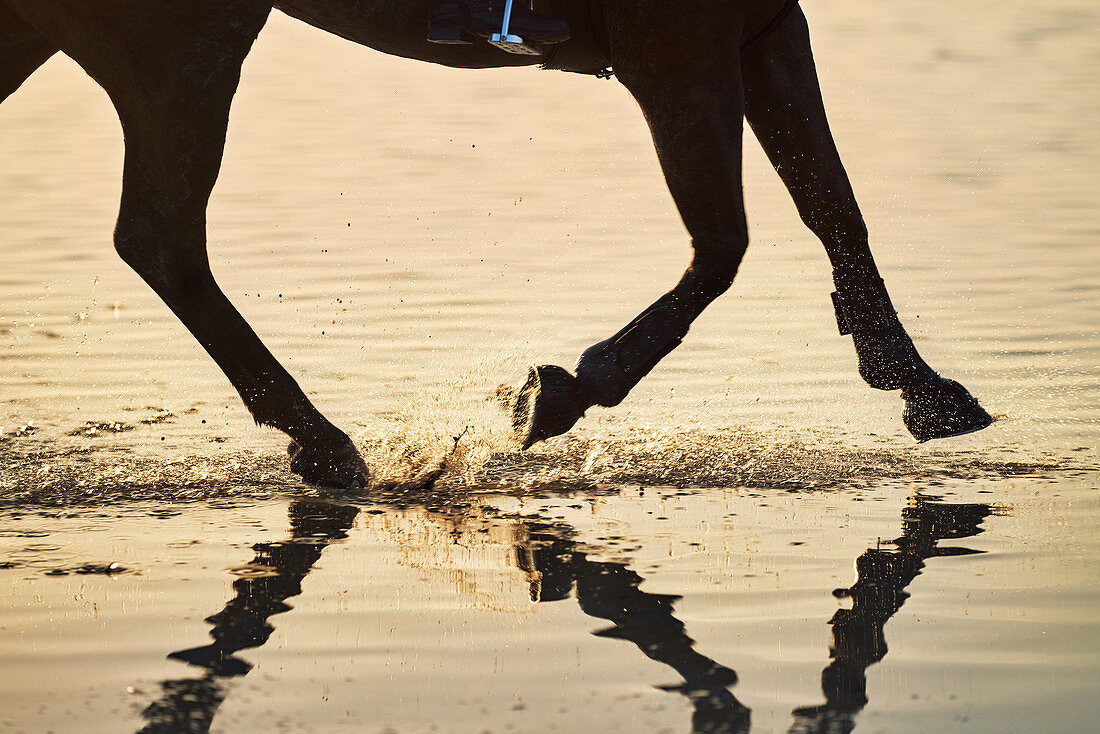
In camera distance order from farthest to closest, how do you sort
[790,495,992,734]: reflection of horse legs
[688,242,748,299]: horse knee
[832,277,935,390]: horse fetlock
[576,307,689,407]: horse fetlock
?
1. [832,277,935,390]: horse fetlock
2. [688,242,748,299]: horse knee
3. [576,307,689,407]: horse fetlock
4. [790,495,992,734]: reflection of horse legs

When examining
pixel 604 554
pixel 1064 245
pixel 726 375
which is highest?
pixel 1064 245

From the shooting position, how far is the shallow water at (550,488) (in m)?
3.40

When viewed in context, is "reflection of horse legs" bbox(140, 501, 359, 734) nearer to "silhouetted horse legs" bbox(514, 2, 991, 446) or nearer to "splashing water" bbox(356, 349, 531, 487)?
"splashing water" bbox(356, 349, 531, 487)

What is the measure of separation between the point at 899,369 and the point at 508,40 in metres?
1.69

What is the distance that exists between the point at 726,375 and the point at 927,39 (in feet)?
48.4

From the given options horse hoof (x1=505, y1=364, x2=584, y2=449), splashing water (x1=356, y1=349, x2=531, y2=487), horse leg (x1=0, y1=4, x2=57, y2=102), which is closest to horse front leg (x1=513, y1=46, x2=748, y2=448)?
horse hoof (x1=505, y1=364, x2=584, y2=449)

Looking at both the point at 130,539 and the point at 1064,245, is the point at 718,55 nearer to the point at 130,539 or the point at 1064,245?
the point at 130,539

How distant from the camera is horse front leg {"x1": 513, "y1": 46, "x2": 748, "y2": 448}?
493 centimetres

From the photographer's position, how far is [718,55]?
4938 millimetres

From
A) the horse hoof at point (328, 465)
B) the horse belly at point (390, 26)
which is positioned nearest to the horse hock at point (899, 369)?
the horse belly at point (390, 26)

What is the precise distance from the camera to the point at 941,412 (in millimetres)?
5320

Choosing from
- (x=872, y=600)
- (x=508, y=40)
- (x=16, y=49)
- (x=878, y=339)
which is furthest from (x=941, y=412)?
(x=16, y=49)

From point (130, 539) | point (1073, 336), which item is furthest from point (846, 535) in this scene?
point (1073, 336)

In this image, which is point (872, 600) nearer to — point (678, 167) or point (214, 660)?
point (214, 660)
